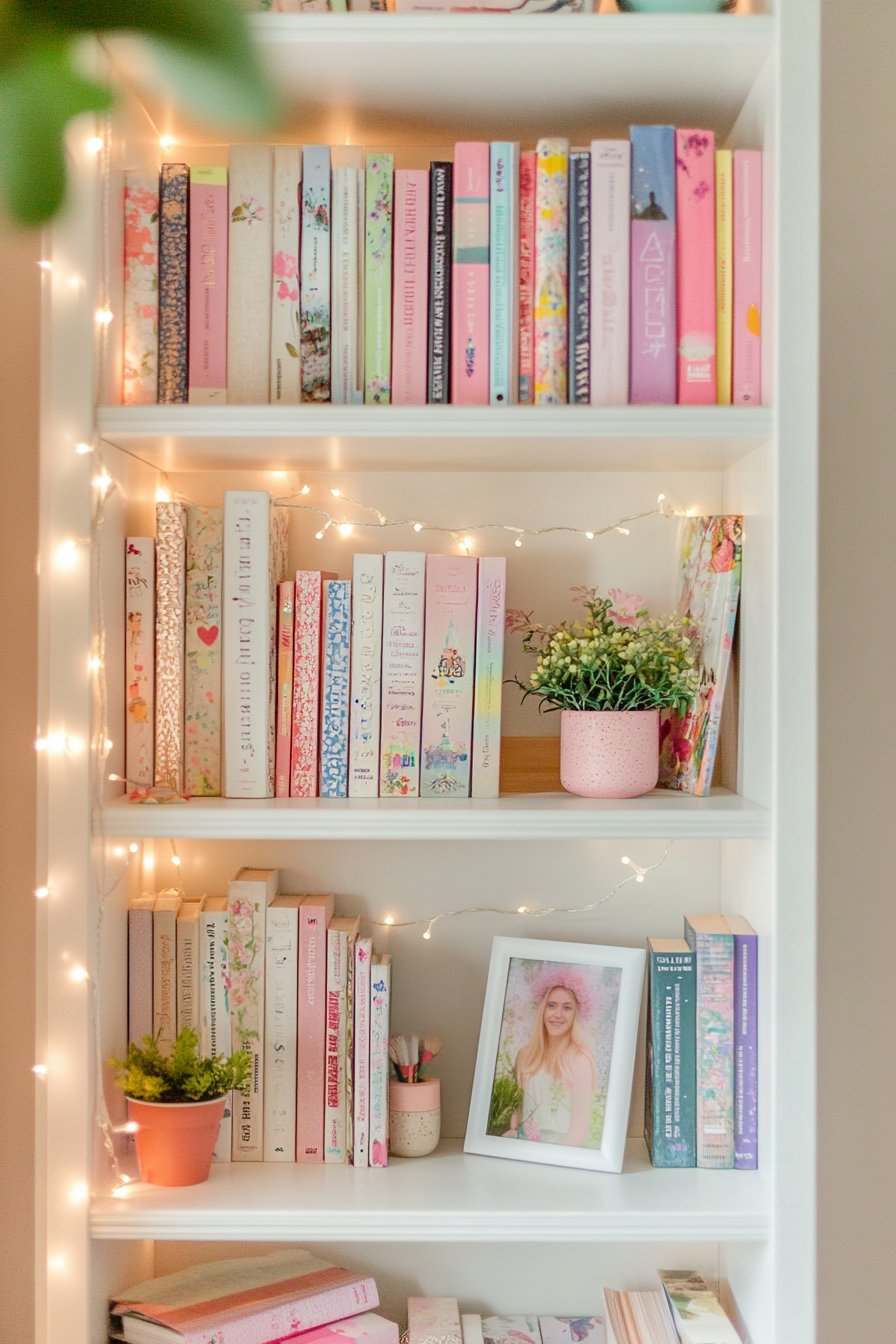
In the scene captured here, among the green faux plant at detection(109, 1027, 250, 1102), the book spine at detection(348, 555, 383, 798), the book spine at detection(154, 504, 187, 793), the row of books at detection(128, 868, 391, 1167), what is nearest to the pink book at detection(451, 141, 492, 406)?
the book spine at detection(348, 555, 383, 798)

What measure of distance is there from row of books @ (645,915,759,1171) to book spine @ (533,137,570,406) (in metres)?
0.58

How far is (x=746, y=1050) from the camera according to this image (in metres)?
1.23

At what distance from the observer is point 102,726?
3.88 feet

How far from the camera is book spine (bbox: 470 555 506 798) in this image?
129cm

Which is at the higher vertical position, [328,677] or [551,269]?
[551,269]

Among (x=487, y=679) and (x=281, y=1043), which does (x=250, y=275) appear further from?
(x=281, y=1043)

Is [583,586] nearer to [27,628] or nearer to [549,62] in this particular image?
[549,62]

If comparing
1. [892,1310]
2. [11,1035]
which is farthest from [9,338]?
[892,1310]

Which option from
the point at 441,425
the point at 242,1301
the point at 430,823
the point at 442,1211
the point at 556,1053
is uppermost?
the point at 441,425

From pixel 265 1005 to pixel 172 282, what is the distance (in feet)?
2.48

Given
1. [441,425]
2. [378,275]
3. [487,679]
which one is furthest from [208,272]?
[487,679]

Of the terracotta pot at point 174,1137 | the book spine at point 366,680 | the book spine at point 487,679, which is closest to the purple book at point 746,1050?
the book spine at point 487,679

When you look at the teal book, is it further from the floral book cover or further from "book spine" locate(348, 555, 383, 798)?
"book spine" locate(348, 555, 383, 798)

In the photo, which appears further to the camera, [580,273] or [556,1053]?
[556,1053]
